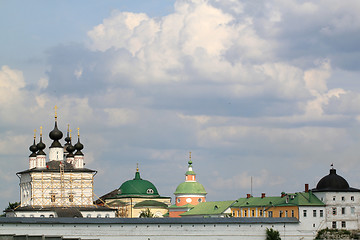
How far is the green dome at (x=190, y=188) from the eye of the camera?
314 feet

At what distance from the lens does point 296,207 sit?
66000 mm

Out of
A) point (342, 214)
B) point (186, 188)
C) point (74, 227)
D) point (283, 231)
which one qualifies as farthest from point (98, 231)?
point (186, 188)

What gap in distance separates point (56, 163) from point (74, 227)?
25979 mm

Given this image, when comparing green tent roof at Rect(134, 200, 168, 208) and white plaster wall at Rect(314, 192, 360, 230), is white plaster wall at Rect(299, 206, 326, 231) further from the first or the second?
green tent roof at Rect(134, 200, 168, 208)

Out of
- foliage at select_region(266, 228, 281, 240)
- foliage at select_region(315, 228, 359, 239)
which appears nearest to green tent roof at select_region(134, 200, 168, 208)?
foliage at select_region(315, 228, 359, 239)

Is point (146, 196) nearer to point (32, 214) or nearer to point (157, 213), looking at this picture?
point (157, 213)

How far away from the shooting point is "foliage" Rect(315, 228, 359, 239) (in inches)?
2493

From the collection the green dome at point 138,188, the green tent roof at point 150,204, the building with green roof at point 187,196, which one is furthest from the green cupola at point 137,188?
the building with green roof at point 187,196

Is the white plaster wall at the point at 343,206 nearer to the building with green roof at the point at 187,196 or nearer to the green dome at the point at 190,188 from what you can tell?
the building with green roof at the point at 187,196

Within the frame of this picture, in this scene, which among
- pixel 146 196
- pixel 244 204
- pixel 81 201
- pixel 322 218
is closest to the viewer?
pixel 322 218

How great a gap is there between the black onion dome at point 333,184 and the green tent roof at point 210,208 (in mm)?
16223

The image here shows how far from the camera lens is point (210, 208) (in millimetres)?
85312

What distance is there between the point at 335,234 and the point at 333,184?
167 inches

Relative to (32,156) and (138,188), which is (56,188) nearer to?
(32,156)
